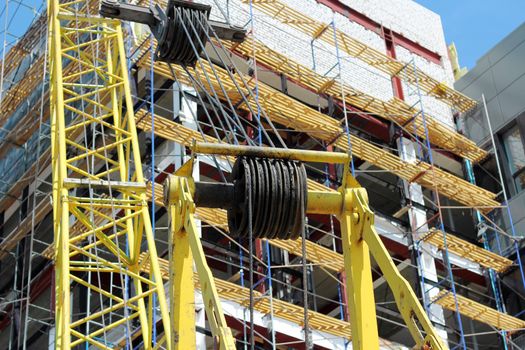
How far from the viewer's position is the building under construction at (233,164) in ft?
112

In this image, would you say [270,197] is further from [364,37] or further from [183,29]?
[364,37]

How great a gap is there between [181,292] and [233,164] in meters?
12.1

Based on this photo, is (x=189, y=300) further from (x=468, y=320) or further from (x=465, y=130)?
(x=465, y=130)

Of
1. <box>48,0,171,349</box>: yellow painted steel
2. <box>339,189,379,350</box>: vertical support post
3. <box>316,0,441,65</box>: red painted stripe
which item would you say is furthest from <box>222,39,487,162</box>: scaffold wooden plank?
<box>339,189,379,350</box>: vertical support post

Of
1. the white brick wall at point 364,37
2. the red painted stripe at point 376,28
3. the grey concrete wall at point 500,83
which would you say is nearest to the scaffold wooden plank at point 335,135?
the grey concrete wall at point 500,83

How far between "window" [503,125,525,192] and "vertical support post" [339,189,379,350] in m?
27.5

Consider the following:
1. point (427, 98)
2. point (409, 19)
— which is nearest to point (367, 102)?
point (427, 98)

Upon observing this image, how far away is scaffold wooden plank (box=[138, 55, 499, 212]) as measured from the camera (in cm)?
4150

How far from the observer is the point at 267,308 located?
3697 centimetres

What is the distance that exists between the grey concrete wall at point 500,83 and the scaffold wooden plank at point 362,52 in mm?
836

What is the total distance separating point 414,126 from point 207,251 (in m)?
11.5

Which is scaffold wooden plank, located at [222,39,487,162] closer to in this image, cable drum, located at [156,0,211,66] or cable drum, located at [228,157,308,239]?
cable drum, located at [156,0,211,66]

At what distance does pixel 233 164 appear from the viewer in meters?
31.4

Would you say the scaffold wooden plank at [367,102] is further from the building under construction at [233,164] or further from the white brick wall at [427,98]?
the white brick wall at [427,98]
